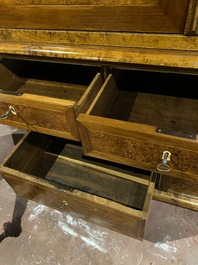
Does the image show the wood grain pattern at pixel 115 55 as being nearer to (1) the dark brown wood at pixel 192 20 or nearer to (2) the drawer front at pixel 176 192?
(1) the dark brown wood at pixel 192 20

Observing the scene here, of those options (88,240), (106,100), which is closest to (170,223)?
(88,240)

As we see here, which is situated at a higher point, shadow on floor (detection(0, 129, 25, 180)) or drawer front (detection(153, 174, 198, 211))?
drawer front (detection(153, 174, 198, 211))

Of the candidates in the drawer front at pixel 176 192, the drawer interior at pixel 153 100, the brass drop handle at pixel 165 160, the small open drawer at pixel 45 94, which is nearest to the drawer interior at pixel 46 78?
the small open drawer at pixel 45 94

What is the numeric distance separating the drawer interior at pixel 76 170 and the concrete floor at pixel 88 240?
0.49 feet

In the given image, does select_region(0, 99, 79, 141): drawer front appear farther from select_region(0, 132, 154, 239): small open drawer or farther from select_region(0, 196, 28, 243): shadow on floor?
select_region(0, 196, 28, 243): shadow on floor

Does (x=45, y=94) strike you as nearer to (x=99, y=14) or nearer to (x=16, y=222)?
(x=99, y=14)

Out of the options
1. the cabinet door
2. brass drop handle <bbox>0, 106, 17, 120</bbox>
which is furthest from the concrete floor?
the cabinet door

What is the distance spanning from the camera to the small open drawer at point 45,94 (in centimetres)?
60

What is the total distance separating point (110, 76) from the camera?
673 mm

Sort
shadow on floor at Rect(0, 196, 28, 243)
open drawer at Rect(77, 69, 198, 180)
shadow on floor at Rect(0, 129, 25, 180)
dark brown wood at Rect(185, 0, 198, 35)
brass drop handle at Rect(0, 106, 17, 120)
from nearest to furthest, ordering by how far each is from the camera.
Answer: dark brown wood at Rect(185, 0, 198, 35), open drawer at Rect(77, 69, 198, 180), brass drop handle at Rect(0, 106, 17, 120), shadow on floor at Rect(0, 196, 28, 243), shadow on floor at Rect(0, 129, 25, 180)

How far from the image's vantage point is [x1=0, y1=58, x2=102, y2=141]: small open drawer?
595 mm

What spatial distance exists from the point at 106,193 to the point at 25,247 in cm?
41

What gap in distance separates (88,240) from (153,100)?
63 cm

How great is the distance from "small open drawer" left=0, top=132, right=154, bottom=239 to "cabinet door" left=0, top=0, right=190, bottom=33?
18.9 inches
